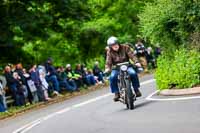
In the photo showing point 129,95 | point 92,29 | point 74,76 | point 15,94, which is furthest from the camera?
point 92,29

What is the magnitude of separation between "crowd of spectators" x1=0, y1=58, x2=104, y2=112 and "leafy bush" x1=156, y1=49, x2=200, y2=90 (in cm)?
643

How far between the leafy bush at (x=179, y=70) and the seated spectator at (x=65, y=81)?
9452 mm

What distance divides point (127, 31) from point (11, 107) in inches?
741

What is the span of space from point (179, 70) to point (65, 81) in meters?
11.1

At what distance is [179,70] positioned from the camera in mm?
18656

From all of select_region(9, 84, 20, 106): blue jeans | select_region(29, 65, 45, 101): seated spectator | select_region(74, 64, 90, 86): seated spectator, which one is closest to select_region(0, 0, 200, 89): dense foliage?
select_region(74, 64, 90, 86): seated spectator

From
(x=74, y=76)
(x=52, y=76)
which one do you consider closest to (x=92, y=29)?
(x=74, y=76)

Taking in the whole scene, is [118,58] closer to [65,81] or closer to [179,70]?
[179,70]

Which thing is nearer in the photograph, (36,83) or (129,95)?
(129,95)

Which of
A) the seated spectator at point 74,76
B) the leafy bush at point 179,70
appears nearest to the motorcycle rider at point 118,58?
the leafy bush at point 179,70

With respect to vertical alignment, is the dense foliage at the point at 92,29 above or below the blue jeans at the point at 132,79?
above

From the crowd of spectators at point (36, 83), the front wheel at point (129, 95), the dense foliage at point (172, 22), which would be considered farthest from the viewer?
the crowd of spectators at point (36, 83)

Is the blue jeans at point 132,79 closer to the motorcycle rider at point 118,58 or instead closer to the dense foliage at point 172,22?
the motorcycle rider at point 118,58

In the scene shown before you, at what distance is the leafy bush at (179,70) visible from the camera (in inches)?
710
